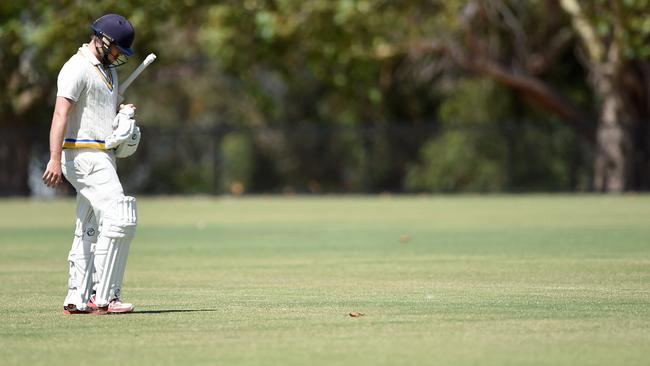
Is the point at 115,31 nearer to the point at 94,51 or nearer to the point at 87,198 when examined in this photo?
the point at 94,51

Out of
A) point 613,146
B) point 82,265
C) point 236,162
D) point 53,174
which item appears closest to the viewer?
point 53,174

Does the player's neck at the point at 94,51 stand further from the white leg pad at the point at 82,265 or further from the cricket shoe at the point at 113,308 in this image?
the cricket shoe at the point at 113,308

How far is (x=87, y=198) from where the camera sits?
434 inches

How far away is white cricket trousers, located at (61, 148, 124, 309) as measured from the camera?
36.0 ft

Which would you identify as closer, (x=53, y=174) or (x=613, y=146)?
(x=53, y=174)

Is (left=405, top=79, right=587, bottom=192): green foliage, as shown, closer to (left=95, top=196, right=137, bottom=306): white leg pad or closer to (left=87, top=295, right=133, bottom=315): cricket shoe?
(left=87, top=295, right=133, bottom=315): cricket shoe

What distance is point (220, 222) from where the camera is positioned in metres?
29.1

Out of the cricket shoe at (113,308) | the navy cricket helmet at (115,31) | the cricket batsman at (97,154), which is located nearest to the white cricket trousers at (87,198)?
the cricket batsman at (97,154)

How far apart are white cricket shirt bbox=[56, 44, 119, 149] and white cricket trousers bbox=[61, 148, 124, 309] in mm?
92

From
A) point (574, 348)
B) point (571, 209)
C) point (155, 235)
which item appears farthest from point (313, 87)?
point (574, 348)

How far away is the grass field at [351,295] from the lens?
8930 mm

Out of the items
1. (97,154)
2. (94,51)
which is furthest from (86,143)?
(94,51)

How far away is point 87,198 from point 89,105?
2.34 ft

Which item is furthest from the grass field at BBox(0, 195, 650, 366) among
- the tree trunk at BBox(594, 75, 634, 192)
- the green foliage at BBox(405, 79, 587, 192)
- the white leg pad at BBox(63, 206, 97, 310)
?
the green foliage at BBox(405, 79, 587, 192)
